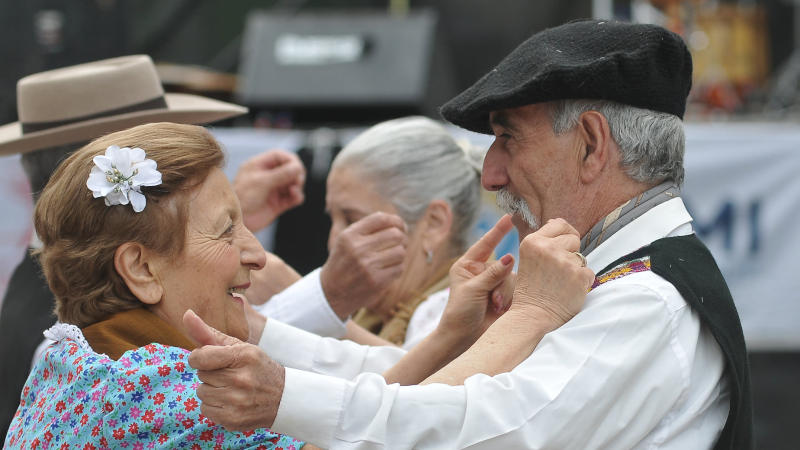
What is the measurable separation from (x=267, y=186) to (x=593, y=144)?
1.51m

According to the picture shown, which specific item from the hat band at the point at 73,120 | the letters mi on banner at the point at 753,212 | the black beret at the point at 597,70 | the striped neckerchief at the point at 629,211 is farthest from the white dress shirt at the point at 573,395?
the letters mi on banner at the point at 753,212

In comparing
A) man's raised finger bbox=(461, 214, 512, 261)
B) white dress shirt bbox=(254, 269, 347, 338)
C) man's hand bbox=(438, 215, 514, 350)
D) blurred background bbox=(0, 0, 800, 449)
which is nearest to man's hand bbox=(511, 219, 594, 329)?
man's hand bbox=(438, 215, 514, 350)

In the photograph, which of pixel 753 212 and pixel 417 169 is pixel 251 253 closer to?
pixel 417 169

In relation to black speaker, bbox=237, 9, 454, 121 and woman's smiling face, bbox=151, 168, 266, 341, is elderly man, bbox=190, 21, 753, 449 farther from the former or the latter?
black speaker, bbox=237, 9, 454, 121

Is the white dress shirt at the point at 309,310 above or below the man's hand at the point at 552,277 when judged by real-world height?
below

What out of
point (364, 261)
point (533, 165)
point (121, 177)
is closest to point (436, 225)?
point (364, 261)

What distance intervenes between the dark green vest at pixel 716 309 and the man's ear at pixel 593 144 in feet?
0.64

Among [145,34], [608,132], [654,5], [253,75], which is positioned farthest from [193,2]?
[608,132]

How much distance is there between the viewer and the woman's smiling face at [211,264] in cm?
208

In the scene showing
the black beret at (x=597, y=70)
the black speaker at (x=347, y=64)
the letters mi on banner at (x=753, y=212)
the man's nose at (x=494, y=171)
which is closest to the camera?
the black beret at (x=597, y=70)

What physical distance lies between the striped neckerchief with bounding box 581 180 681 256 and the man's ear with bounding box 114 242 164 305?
2.99 ft

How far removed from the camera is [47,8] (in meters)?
5.87

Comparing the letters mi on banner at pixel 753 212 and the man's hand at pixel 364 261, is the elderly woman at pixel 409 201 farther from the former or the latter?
the letters mi on banner at pixel 753 212

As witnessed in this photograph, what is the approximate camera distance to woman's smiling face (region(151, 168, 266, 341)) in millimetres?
2082
